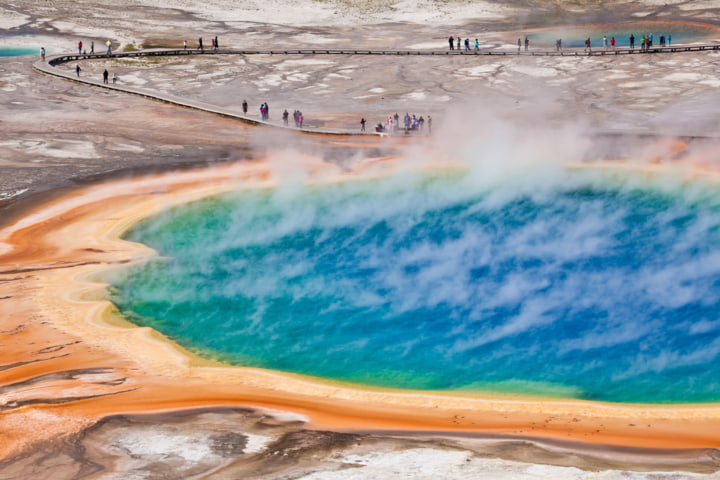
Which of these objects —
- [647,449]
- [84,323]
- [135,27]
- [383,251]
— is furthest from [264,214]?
[135,27]

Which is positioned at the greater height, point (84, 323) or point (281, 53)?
point (281, 53)

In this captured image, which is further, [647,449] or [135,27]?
[135,27]

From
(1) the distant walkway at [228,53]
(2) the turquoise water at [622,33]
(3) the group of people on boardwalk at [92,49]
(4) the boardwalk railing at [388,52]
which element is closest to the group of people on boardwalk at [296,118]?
(1) the distant walkway at [228,53]

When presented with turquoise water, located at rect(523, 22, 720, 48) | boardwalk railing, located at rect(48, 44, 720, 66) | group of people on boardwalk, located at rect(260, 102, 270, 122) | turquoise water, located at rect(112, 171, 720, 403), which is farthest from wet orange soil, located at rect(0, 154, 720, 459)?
turquoise water, located at rect(523, 22, 720, 48)

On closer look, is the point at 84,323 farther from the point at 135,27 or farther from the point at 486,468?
the point at 135,27

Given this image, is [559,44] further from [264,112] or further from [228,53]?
[264,112]

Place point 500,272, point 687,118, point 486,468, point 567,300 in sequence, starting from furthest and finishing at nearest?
point 687,118
point 500,272
point 567,300
point 486,468
